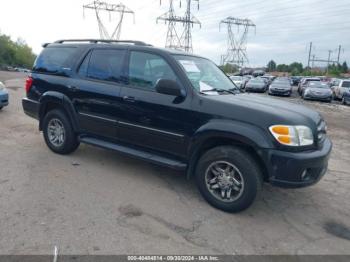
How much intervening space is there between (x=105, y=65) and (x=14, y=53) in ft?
342

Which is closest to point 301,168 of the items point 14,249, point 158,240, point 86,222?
point 158,240

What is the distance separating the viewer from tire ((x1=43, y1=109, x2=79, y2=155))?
5848 mm

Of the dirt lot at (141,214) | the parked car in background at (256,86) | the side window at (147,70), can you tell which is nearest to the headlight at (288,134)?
the dirt lot at (141,214)

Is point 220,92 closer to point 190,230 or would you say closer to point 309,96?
point 190,230

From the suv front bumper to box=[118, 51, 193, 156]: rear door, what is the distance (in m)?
1.10

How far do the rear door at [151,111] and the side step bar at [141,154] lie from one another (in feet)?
0.37

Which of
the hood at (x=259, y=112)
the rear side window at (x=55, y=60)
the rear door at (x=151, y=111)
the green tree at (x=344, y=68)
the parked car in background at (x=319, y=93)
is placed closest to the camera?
the hood at (x=259, y=112)

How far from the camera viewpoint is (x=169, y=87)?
4.35 meters

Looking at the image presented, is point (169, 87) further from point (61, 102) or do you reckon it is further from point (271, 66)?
point (271, 66)

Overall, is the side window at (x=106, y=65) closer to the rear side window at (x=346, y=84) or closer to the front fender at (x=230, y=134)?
the front fender at (x=230, y=134)

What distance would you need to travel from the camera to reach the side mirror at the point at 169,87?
434 cm

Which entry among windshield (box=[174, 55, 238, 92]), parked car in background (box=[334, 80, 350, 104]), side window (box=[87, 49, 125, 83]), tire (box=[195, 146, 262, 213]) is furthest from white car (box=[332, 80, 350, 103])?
tire (box=[195, 146, 262, 213])

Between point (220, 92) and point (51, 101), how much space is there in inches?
116

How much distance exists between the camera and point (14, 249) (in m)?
3.15
